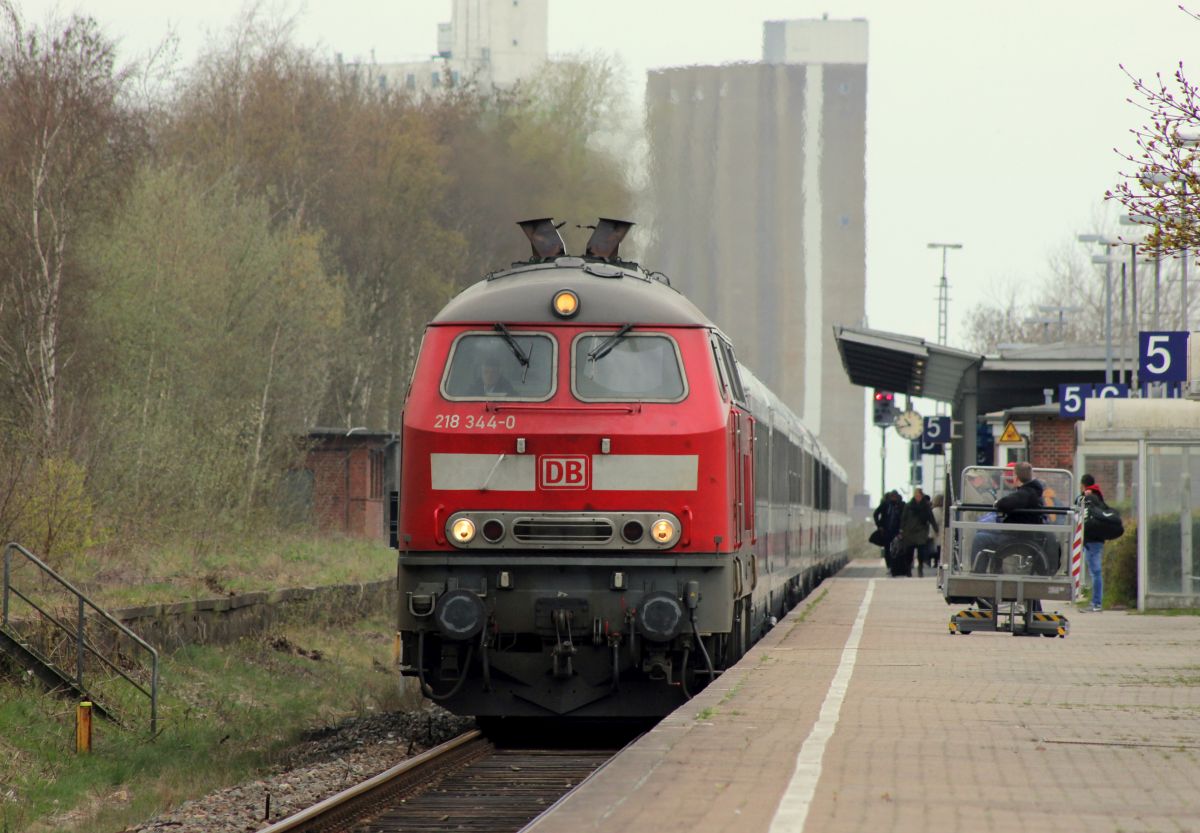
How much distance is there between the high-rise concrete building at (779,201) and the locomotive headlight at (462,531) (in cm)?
3932

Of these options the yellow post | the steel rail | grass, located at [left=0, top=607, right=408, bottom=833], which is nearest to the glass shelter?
grass, located at [left=0, top=607, right=408, bottom=833]

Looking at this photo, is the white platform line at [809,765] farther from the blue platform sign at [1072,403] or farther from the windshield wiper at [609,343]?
the blue platform sign at [1072,403]

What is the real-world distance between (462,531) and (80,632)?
17.4 feet

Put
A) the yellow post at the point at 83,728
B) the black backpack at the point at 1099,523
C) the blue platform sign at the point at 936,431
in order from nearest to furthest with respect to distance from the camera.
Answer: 1. the yellow post at the point at 83,728
2. the black backpack at the point at 1099,523
3. the blue platform sign at the point at 936,431

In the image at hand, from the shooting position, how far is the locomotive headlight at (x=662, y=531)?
12.1 m

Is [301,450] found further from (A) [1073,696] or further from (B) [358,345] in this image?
(A) [1073,696]

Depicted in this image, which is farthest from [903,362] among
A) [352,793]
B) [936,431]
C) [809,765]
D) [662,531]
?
[809,765]

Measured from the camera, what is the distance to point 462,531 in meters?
12.1

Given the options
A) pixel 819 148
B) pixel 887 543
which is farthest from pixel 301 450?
pixel 819 148

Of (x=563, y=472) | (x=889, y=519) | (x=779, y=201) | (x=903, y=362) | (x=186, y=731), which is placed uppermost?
(x=779, y=201)

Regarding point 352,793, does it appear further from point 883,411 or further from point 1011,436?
point 883,411

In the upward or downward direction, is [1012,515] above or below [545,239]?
below

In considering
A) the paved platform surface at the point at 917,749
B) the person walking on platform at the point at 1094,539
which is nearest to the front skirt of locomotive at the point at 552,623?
the paved platform surface at the point at 917,749

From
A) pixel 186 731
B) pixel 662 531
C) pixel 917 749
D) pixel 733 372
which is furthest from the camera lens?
pixel 186 731
